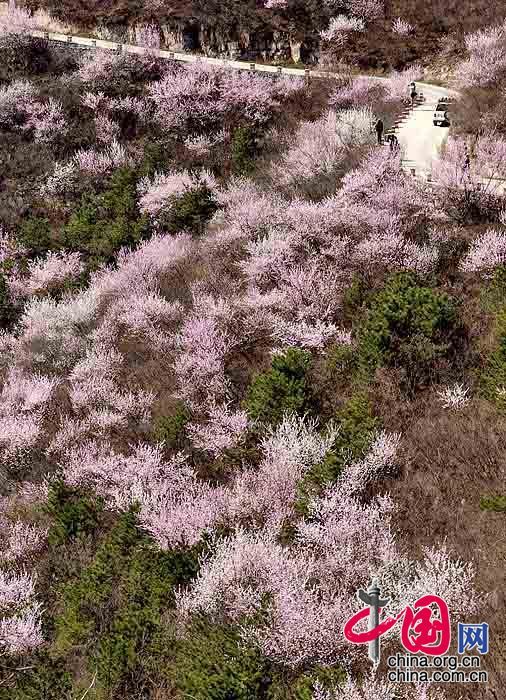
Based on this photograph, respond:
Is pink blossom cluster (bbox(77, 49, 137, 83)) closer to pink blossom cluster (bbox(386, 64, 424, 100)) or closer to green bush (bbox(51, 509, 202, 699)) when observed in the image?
pink blossom cluster (bbox(386, 64, 424, 100))

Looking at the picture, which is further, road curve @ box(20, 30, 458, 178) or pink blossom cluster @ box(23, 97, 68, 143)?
pink blossom cluster @ box(23, 97, 68, 143)

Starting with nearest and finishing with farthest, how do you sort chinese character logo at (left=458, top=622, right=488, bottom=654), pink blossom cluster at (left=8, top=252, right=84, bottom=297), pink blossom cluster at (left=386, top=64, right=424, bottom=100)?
chinese character logo at (left=458, top=622, right=488, bottom=654), pink blossom cluster at (left=8, top=252, right=84, bottom=297), pink blossom cluster at (left=386, top=64, right=424, bottom=100)

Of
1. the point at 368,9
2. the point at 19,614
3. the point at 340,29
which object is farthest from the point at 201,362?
the point at 368,9

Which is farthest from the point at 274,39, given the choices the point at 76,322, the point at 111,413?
the point at 111,413

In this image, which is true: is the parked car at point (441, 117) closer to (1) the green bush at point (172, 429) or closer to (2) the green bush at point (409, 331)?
(2) the green bush at point (409, 331)

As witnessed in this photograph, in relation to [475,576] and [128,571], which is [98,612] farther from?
[475,576]

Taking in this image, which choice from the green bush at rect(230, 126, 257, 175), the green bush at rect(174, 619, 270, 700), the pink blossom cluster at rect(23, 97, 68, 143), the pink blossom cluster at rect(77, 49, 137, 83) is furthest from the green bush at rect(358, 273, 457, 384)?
the pink blossom cluster at rect(77, 49, 137, 83)

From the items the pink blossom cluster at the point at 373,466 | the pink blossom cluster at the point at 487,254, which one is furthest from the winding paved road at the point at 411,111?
the pink blossom cluster at the point at 373,466

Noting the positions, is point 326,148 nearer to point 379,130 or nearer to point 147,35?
point 379,130
